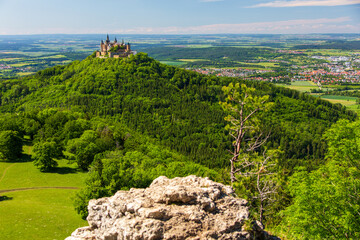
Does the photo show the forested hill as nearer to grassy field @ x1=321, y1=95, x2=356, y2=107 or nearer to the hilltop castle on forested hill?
the hilltop castle on forested hill

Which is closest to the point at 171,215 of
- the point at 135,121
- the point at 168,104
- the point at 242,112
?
the point at 242,112

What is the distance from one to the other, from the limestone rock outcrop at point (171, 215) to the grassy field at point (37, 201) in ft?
56.1

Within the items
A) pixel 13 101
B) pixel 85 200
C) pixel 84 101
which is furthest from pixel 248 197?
pixel 13 101

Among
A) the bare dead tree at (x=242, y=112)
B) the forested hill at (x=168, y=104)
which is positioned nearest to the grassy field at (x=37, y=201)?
the bare dead tree at (x=242, y=112)

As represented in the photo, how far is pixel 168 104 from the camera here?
408 ft

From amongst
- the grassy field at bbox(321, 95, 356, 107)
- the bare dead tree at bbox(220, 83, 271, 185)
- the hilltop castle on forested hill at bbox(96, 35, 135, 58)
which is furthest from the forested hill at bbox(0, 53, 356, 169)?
the bare dead tree at bbox(220, 83, 271, 185)

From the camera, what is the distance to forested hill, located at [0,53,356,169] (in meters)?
101

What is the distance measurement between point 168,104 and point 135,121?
Answer: 84.6 ft

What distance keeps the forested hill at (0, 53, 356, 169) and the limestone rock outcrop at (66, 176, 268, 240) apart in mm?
71928

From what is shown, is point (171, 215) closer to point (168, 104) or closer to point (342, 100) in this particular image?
point (168, 104)

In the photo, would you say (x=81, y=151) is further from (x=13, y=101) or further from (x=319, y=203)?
(x=13, y=101)

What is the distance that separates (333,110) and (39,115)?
142896 millimetres

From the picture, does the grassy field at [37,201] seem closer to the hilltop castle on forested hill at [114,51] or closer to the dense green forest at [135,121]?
the dense green forest at [135,121]

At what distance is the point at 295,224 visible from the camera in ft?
52.9
